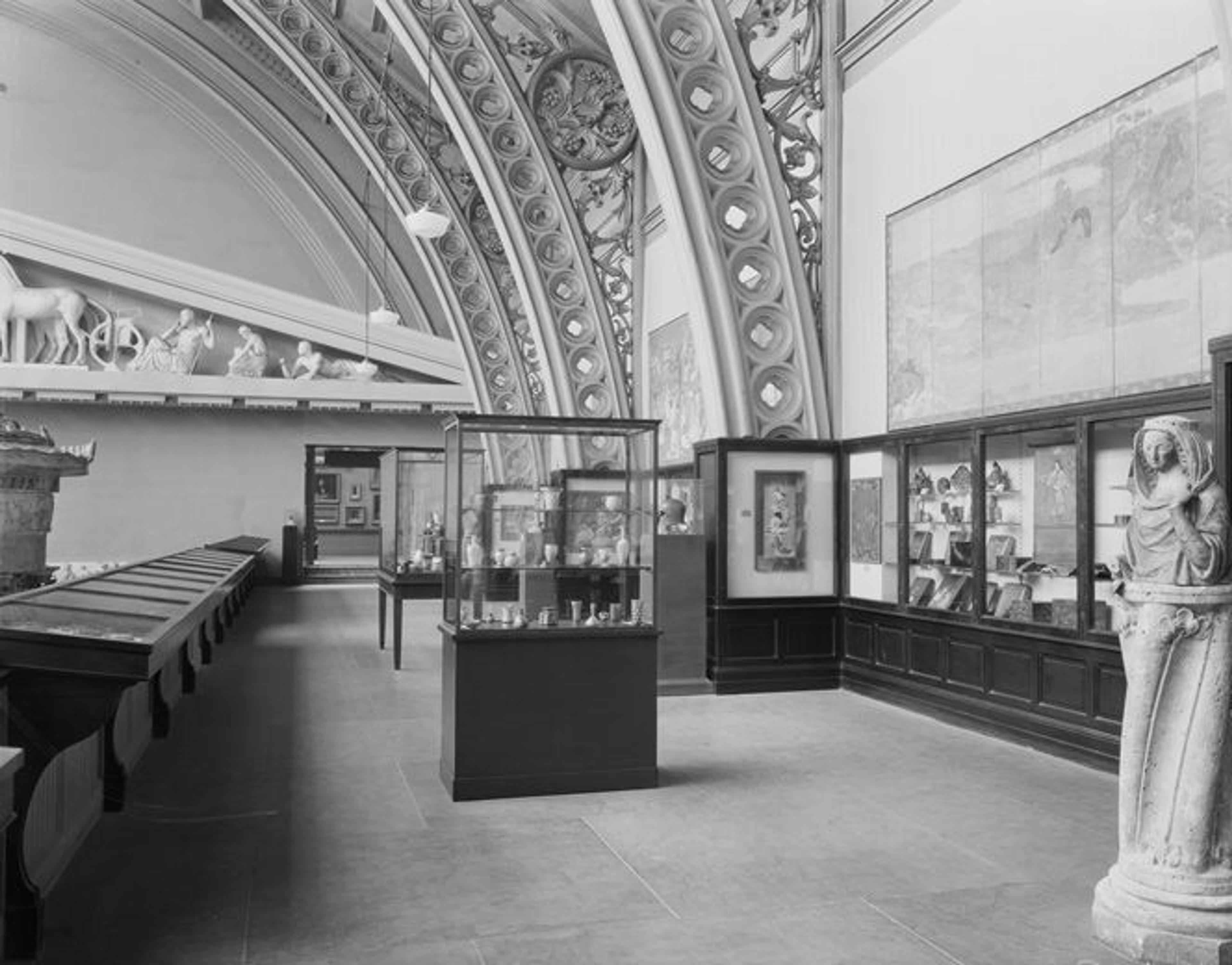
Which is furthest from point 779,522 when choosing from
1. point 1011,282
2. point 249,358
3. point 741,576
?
point 249,358

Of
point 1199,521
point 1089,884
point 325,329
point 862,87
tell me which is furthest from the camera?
point 325,329

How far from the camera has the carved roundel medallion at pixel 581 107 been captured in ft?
46.9

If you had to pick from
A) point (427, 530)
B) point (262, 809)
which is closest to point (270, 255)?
point (427, 530)

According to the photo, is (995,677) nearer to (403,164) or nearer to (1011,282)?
(1011,282)

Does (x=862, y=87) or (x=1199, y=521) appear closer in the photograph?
(x=1199, y=521)

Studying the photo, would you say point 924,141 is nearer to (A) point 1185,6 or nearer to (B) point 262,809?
(A) point 1185,6

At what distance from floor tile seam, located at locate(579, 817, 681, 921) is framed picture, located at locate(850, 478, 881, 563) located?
4699 millimetres

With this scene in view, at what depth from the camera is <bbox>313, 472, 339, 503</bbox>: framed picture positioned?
31.4 metres

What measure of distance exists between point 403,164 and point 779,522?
10.6m

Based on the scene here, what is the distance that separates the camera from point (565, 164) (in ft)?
47.4

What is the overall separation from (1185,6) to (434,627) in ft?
36.0

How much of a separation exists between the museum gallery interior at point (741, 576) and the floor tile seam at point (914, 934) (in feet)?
0.12

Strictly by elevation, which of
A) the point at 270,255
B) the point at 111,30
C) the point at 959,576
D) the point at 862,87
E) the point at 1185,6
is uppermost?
the point at 111,30

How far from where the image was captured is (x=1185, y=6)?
6180 mm
